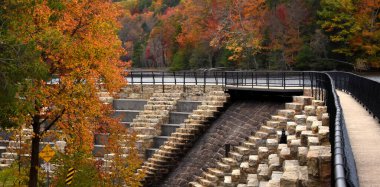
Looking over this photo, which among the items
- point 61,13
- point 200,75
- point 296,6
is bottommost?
point 200,75

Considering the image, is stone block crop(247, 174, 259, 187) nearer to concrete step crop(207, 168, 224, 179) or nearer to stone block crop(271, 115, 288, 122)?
concrete step crop(207, 168, 224, 179)

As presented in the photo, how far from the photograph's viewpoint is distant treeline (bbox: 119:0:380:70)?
50812 mm

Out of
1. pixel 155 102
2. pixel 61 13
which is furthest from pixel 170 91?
pixel 61 13

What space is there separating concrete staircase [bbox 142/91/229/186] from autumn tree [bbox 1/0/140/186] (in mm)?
5073

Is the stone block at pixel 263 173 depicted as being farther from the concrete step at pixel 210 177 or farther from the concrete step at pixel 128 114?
the concrete step at pixel 128 114

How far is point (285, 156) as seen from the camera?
15953 millimetres

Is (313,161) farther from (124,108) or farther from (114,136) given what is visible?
(124,108)

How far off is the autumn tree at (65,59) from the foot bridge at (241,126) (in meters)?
5.19

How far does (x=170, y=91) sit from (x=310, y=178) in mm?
27165

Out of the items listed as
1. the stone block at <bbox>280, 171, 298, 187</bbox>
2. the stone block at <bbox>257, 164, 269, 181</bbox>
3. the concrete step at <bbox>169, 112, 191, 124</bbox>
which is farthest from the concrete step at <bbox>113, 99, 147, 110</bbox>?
the stone block at <bbox>280, 171, 298, 187</bbox>

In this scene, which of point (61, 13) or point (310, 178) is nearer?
point (310, 178)

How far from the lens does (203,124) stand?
101ft

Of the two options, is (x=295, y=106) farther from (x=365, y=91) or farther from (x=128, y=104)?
(x=128, y=104)

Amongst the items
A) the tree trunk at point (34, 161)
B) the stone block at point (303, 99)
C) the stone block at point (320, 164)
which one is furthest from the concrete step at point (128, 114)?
the stone block at point (320, 164)
